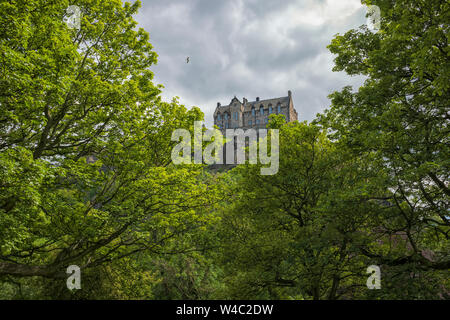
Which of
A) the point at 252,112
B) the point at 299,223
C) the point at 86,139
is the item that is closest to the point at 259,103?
the point at 252,112

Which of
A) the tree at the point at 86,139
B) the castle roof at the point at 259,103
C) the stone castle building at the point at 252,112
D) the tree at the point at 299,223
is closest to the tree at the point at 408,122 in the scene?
the tree at the point at 299,223

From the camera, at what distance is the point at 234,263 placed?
13297 millimetres

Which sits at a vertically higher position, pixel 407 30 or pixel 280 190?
pixel 407 30

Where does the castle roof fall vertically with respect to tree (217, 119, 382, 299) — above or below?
above

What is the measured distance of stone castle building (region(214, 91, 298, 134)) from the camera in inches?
3324

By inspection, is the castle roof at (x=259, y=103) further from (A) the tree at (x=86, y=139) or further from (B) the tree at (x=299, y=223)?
(A) the tree at (x=86, y=139)

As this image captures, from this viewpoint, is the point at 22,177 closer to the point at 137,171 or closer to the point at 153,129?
the point at 137,171

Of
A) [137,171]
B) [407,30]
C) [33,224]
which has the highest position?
[407,30]

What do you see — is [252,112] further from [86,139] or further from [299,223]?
[86,139]

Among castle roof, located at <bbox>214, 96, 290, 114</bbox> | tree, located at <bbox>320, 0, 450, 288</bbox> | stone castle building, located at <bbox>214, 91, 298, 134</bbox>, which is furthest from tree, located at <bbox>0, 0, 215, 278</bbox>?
castle roof, located at <bbox>214, 96, 290, 114</bbox>

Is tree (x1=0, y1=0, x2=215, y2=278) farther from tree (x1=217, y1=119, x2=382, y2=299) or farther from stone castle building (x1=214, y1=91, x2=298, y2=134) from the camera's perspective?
stone castle building (x1=214, y1=91, x2=298, y2=134)

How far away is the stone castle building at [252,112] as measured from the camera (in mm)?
84438
